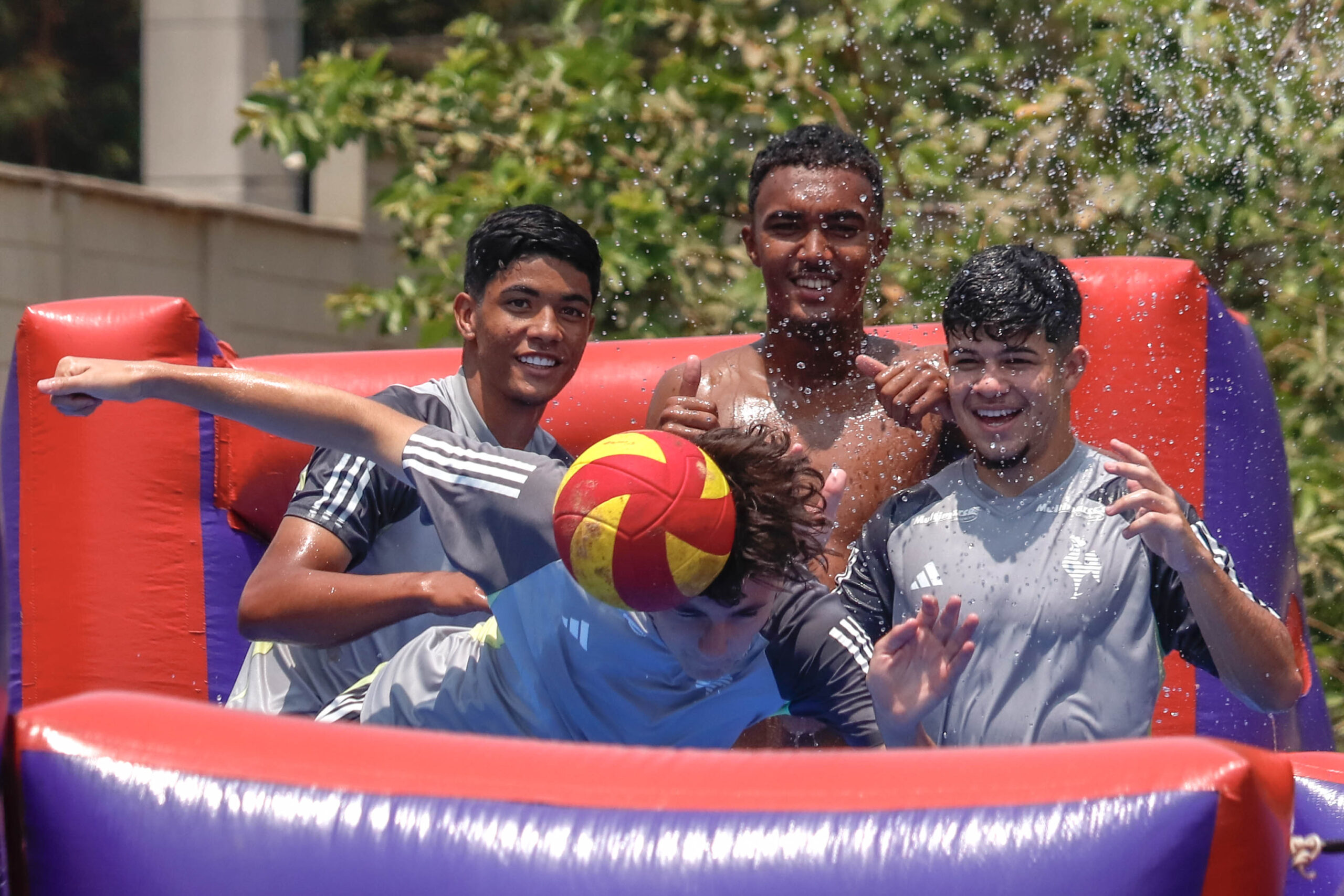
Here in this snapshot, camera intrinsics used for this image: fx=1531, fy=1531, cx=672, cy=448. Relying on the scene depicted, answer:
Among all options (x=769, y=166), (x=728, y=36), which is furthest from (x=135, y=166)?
(x=769, y=166)

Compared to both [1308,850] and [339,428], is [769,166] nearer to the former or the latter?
[339,428]

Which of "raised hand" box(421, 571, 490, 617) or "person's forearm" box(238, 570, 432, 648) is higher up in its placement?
"raised hand" box(421, 571, 490, 617)

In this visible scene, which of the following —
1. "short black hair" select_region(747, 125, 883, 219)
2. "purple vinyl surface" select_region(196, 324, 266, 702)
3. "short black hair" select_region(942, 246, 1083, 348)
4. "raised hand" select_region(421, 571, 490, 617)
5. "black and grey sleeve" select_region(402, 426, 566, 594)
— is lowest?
"purple vinyl surface" select_region(196, 324, 266, 702)

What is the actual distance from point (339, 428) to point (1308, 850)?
1.51 metres

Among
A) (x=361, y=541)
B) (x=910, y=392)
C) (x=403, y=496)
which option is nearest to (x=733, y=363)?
(x=910, y=392)

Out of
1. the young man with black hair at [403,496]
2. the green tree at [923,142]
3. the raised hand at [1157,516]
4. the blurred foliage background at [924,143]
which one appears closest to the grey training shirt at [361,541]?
the young man with black hair at [403,496]

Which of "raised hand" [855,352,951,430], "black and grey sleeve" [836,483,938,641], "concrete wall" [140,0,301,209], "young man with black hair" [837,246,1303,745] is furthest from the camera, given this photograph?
"concrete wall" [140,0,301,209]

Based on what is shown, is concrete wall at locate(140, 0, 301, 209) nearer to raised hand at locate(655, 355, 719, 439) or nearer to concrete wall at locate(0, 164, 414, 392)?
concrete wall at locate(0, 164, 414, 392)

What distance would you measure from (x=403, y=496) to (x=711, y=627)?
3.63ft

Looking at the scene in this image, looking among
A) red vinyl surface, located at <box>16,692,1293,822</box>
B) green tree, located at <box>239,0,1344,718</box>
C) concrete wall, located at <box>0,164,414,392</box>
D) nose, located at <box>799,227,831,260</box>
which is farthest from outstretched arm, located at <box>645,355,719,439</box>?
concrete wall, located at <box>0,164,414,392</box>

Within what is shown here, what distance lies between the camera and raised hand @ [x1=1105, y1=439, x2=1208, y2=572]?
237cm

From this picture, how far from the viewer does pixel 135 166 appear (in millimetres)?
14656

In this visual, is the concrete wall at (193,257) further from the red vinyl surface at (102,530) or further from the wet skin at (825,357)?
the wet skin at (825,357)

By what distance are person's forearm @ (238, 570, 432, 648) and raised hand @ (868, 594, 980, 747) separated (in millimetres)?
850
